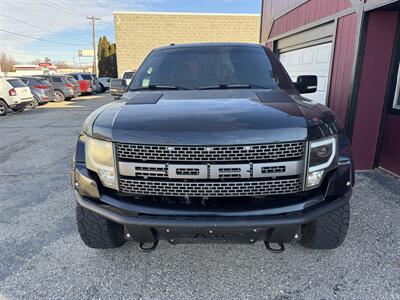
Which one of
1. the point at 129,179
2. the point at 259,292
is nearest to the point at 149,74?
the point at 129,179

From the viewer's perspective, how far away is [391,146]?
173 inches

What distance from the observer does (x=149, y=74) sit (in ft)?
10.1

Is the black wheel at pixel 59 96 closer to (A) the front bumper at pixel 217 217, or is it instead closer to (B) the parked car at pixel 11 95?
(B) the parked car at pixel 11 95

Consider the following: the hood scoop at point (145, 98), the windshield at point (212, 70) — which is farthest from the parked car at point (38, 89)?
the hood scoop at point (145, 98)

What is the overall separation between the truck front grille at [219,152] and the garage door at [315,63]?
13.4ft

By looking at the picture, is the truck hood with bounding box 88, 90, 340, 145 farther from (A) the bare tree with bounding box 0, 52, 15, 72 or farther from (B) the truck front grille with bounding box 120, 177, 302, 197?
(A) the bare tree with bounding box 0, 52, 15, 72

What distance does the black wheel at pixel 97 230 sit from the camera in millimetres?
2131

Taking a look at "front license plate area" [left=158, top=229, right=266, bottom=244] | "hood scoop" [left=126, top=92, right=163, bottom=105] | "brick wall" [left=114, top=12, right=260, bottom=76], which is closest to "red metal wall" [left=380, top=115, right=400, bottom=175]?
"front license plate area" [left=158, top=229, right=266, bottom=244]

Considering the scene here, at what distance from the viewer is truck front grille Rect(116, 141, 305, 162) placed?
1.72 meters

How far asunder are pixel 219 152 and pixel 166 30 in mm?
27113

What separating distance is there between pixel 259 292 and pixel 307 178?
92 centimetres

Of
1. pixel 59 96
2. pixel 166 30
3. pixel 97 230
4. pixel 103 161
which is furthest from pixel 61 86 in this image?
pixel 103 161

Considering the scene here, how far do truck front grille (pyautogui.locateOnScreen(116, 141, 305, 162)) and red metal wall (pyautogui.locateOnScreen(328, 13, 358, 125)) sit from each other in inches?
127

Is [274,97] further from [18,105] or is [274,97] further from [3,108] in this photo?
[3,108]
